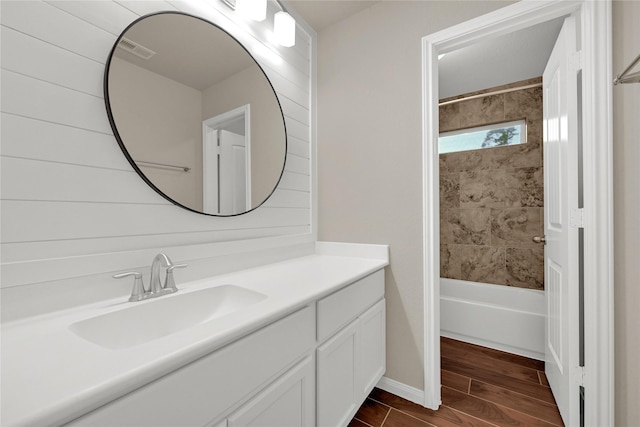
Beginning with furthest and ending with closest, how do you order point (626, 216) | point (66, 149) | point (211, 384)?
point (626, 216) → point (66, 149) → point (211, 384)

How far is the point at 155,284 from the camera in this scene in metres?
1.00

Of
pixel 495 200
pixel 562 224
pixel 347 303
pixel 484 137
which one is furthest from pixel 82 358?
pixel 484 137

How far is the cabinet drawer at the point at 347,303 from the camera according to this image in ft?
3.68

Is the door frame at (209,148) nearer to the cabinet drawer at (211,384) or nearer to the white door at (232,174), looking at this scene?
the white door at (232,174)

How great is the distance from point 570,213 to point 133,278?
1940 millimetres

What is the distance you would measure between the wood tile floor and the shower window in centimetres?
197

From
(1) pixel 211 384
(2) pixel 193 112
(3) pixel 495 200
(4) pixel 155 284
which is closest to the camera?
(1) pixel 211 384

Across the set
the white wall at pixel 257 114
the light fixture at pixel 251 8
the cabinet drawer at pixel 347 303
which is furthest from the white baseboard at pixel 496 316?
the light fixture at pixel 251 8

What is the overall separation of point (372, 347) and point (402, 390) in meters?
0.40

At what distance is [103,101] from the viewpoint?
0.99 meters

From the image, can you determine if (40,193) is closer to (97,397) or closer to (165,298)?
(165,298)

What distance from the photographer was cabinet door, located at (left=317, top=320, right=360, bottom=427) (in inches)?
43.9

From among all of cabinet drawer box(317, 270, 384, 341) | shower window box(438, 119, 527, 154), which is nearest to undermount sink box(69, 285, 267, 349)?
cabinet drawer box(317, 270, 384, 341)

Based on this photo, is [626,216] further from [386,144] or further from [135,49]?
[135,49]
